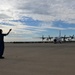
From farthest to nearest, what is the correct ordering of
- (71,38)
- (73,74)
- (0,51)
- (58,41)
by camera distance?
(71,38) < (58,41) < (0,51) < (73,74)

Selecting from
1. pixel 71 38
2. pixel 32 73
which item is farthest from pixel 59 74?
pixel 71 38

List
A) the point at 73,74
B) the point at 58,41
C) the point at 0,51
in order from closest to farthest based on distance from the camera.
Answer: the point at 73,74 → the point at 0,51 → the point at 58,41

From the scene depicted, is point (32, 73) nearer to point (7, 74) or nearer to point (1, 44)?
point (7, 74)

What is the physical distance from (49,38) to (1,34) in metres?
128

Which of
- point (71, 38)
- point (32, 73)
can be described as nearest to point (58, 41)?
point (71, 38)

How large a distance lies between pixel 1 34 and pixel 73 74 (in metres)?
9.02

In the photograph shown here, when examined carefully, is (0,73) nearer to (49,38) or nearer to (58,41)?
(58,41)

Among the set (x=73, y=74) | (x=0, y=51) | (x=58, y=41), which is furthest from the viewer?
(x=58, y=41)

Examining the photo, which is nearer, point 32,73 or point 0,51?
point 32,73

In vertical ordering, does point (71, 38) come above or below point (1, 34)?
below

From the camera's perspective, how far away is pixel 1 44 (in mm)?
17531

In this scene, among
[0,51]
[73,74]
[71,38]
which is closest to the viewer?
[73,74]

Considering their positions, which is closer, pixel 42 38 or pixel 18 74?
pixel 18 74

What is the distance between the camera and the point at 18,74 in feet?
31.1
